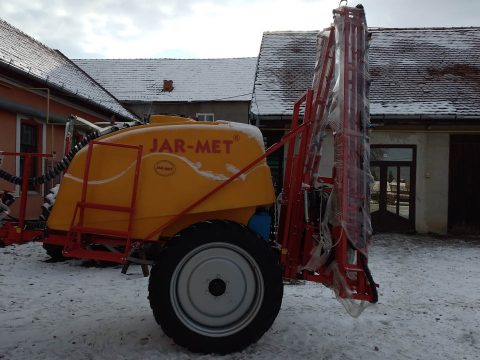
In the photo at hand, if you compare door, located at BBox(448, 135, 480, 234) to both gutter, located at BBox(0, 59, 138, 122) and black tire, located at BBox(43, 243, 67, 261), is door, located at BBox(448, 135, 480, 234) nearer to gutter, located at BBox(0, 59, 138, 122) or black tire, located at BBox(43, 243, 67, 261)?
black tire, located at BBox(43, 243, 67, 261)

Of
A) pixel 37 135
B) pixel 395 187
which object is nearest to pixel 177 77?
pixel 37 135

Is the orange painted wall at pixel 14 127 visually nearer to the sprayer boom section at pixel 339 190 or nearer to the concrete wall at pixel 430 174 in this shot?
the sprayer boom section at pixel 339 190

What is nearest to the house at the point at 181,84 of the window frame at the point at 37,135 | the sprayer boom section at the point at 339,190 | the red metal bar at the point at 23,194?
the window frame at the point at 37,135

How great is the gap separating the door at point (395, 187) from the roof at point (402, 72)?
1216 millimetres

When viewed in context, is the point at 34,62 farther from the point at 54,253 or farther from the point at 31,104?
the point at 54,253

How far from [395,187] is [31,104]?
9823 mm

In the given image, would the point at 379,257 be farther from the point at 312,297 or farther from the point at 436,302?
the point at 312,297

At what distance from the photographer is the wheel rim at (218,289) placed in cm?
347

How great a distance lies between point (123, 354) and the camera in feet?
11.3

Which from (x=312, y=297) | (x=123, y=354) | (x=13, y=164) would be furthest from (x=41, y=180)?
(x=13, y=164)

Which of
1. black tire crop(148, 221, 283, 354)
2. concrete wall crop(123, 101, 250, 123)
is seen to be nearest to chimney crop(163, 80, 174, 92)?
concrete wall crop(123, 101, 250, 123)

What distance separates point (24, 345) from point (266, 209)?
2.28 metres

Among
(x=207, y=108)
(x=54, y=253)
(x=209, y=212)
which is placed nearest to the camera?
→ (x=209, y=212)

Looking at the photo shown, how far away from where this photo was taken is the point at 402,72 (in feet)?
45.5
